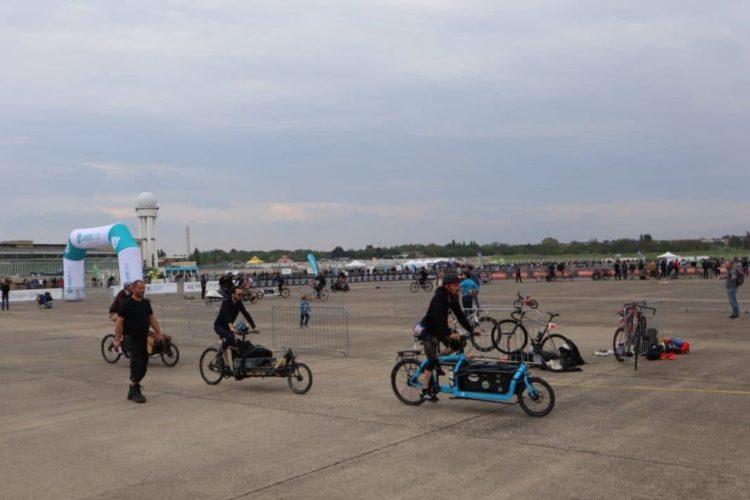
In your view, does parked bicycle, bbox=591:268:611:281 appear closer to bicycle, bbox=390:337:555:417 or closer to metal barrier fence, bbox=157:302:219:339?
metal barrier fence, bbox=157:302:219:339

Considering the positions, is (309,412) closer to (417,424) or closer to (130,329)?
(417,424)

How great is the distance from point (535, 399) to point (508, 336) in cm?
549

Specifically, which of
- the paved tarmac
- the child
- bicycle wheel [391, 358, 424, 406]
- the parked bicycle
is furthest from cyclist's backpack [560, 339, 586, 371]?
the parked bicycle

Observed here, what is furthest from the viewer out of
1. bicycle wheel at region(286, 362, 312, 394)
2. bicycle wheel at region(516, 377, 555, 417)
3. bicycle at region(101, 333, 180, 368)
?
bicycle at region(101, 333, 180, 368)

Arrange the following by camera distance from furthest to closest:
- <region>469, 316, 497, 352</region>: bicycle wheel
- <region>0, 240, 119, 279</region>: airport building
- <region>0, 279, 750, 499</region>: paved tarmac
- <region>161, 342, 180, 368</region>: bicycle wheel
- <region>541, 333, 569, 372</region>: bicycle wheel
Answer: <region>0, 240, 119, 279</region>: airport building → <region>469, 316, 497, 352</region>: bicycle wheel → <region>161, 342, 180, 368</region>: bicycle wheel → <region>541, 333, 569, 372</region>: bicycle wheel → <region>0, 279, 750, 499</region>: paved tarmac

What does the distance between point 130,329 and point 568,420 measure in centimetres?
608

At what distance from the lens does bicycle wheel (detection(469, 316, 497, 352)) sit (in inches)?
535

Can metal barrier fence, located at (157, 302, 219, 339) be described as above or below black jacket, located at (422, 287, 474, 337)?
below

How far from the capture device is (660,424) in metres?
7.55

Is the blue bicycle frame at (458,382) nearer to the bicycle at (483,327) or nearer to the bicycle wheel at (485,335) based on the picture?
the bicycle wheel at (485,335)

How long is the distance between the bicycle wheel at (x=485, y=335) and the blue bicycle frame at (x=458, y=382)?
424cm

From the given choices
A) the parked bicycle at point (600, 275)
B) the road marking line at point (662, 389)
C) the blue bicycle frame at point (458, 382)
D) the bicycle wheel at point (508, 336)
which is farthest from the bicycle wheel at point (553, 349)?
the parked bicycle at point (600, 275)

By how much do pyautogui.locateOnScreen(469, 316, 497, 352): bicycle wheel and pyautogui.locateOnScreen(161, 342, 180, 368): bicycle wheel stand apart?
19.0 feet

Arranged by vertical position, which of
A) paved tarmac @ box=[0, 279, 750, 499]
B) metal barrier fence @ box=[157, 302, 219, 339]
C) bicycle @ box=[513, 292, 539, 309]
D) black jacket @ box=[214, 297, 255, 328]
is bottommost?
paved tarmac @ box=[0, 279, 750, 499]
